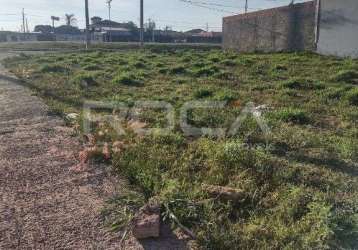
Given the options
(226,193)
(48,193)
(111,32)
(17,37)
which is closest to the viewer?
(226,193)

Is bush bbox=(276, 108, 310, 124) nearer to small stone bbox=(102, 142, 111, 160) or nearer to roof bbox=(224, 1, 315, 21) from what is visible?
small stone bbox=(102, 142, 111, 160)

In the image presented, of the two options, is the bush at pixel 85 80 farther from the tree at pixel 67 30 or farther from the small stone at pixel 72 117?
the tree at pixel 67 30

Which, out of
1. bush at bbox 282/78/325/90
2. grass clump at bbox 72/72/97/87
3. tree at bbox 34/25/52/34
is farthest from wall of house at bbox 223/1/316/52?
tree at bbox 34/25/52/34

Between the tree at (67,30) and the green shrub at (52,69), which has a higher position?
the tree at (67,30)

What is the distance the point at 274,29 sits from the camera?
2189 centimetres

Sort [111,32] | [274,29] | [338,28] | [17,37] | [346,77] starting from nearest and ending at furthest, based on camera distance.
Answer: [346,77] → [338,28] → [274,29] → [111,32] → [17,37]

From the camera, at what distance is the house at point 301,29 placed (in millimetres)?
14750

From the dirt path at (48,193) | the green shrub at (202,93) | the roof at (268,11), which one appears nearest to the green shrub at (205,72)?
the green shrub at (202,93)

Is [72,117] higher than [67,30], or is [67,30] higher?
[67,30]

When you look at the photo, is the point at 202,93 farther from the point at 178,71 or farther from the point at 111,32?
the point at 111,32

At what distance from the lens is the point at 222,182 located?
11.5 ft

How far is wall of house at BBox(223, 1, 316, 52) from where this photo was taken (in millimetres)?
18538

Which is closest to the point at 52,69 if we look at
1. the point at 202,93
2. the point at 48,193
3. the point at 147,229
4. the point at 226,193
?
the point at 202,93

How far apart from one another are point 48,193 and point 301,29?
57.5ft
